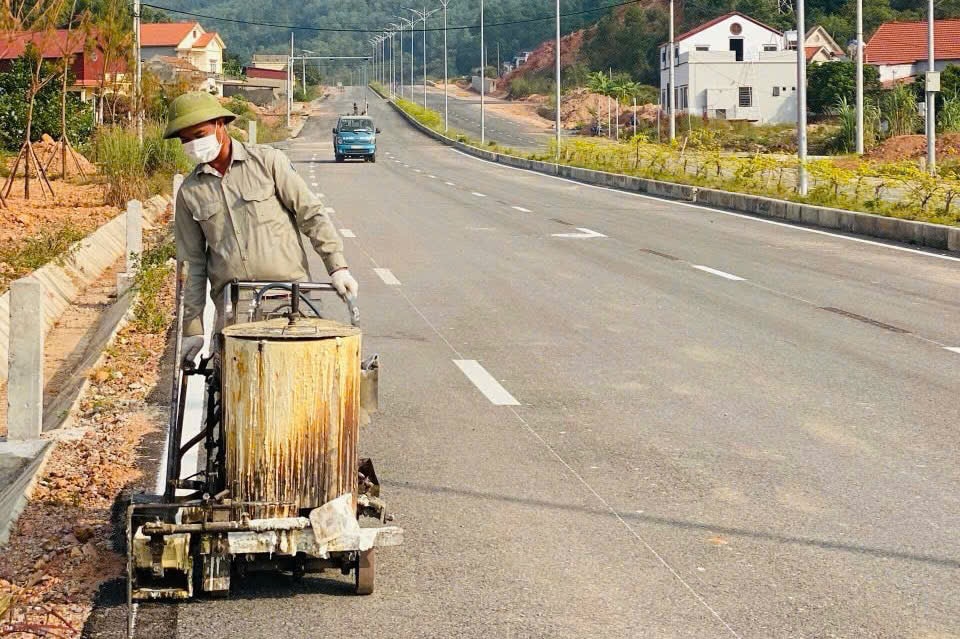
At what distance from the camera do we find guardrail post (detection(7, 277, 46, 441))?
829 centimetres

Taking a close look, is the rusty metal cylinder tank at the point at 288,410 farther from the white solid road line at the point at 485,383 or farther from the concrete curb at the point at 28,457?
the white solid road line at the point at 485,383

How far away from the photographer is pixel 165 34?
143 m

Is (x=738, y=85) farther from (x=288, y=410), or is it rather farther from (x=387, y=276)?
(x=288, y=410)

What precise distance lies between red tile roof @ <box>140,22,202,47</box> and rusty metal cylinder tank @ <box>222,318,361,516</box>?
14010 cm

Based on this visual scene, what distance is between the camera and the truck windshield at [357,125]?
5747 centimetres

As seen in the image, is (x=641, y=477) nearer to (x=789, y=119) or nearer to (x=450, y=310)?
(x=450, y=310)

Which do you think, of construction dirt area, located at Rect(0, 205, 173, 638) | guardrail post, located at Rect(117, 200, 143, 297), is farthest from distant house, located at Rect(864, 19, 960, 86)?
construction dirt area, located at Rect(0, 205, 173, 638)

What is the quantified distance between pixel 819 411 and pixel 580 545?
321 centimetres

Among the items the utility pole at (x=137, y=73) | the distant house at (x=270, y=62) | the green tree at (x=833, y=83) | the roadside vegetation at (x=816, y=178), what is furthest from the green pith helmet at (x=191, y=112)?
the distant house at (x=270, y=62)

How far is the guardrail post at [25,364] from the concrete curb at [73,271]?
10.1 ft

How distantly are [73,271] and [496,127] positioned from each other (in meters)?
84.1

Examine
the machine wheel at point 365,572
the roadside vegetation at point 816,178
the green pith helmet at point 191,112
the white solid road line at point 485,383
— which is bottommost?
the machine wheel at point 365,572

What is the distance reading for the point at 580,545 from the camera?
19.8 ft

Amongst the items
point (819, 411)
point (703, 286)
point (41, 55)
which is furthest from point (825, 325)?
point (41, 55)
